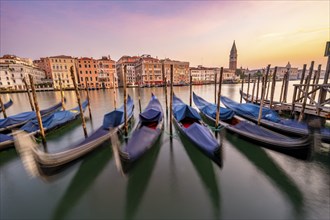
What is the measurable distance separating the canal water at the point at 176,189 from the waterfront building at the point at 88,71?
1385 inches

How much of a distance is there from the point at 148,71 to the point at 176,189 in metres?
41.1

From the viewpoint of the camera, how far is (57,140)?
652cm

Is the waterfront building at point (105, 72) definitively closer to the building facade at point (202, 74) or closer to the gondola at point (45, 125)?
the building facade at point (202, 74)

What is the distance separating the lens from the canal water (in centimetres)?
302

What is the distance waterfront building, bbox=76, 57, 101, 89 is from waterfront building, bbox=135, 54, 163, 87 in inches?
456

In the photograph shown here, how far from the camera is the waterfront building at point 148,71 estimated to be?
4159 cm

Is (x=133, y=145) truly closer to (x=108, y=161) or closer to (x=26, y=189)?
(x=108, y=161)

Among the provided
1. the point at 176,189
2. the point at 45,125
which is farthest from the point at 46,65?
the point at 176,189

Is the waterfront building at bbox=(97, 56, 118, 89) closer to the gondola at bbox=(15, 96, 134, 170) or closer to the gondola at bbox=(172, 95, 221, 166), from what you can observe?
the gondola at bbox=(172, 95, 221, 166)

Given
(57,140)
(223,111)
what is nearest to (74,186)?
(57,140)

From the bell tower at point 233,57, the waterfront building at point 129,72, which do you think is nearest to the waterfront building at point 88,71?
the waterfront building at point 129,72

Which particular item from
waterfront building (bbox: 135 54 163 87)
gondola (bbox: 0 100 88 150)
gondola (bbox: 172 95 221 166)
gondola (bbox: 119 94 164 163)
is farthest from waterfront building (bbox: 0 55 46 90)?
gondola (bbox: 172 95 221 166)

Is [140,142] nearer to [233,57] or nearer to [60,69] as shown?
[60,69]

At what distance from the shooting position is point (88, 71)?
36.3m
